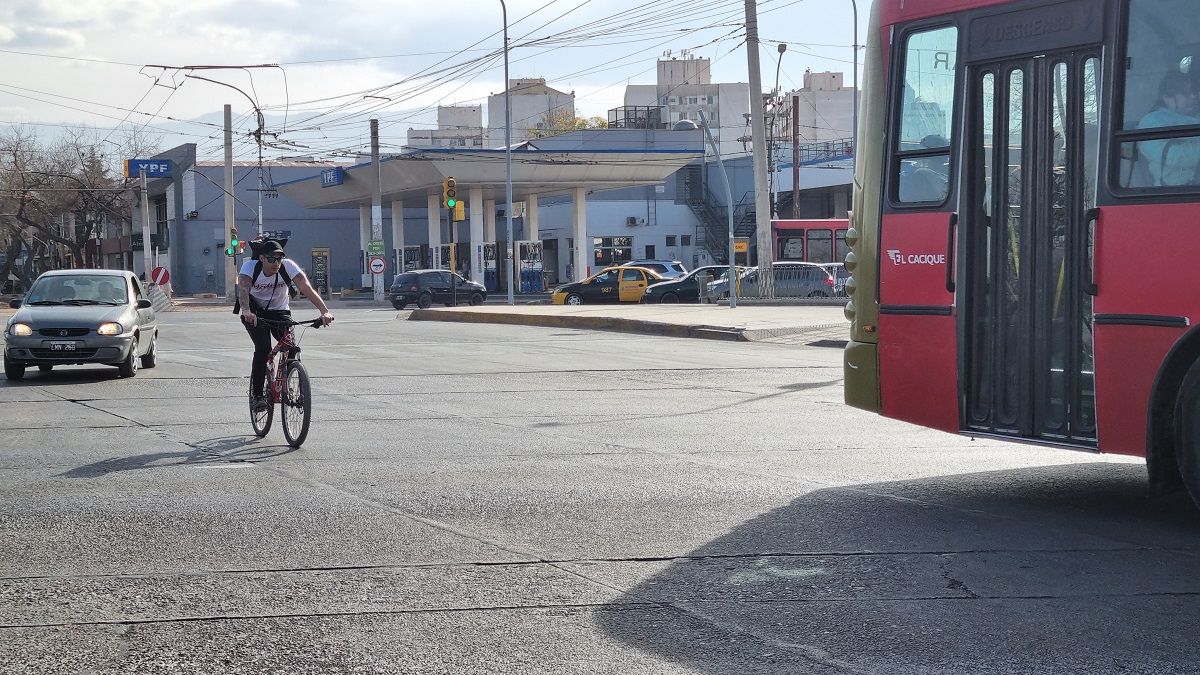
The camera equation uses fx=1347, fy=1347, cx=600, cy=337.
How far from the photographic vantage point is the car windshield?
1762 cm

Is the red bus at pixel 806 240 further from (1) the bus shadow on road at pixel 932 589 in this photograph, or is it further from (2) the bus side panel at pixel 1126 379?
(2) the bus side panel at pixel 1126 379

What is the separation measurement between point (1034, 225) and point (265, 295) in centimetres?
610

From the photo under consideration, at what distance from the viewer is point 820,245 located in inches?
2015

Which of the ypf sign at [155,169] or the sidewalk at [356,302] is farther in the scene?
the ypf sign at [155,169]

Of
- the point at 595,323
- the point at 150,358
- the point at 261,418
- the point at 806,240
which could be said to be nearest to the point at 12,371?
the point at 150,358

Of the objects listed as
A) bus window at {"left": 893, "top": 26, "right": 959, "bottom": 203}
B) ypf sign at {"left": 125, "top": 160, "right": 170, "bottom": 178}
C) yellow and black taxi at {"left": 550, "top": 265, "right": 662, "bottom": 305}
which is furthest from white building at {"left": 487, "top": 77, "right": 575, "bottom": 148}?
bus window at {"left": 893, "top": 26, "right": 959, "bottom": 203}

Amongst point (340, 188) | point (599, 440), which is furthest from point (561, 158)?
point (599, 440)

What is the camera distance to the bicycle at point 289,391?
1017 cm

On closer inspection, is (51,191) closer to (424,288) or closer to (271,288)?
(424,288)

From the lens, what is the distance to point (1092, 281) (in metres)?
6.65

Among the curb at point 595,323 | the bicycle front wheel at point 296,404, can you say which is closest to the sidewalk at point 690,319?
the curb at point 595,323

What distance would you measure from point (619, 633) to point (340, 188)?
62.5m

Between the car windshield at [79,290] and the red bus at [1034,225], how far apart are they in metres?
12.6

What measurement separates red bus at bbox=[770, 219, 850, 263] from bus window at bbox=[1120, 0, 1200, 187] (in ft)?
146
